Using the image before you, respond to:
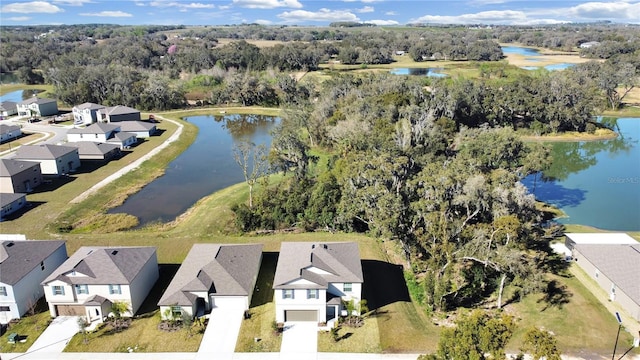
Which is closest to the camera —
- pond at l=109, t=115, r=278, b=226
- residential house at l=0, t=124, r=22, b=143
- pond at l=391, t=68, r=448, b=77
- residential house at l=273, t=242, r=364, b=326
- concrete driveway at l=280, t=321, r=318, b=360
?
concrete driveway at l=280, t=321, r=318, b=360

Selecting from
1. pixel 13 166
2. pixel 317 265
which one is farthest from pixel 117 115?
pixel 317 265

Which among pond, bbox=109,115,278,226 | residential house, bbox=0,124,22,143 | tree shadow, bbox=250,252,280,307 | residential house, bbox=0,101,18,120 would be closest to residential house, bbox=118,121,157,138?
pond, bbox=109,115,278,226

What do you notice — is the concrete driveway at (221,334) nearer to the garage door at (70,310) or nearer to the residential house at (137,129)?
the garage door at (70,310)

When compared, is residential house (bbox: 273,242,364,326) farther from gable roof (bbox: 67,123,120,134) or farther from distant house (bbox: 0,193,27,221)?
gable roof (bbox: 67,123,120,134)

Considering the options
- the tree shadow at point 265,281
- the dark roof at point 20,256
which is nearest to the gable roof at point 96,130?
the dark roof at point 20,256

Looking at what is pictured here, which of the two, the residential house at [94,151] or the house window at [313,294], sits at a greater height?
the residential house at [94,151]

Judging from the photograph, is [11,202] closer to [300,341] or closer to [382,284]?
[300,341]

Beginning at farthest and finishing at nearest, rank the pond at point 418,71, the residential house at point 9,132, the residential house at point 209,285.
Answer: the pond at point 418,71 < the residential house at point 9,132 < the residential house at point 209,285
